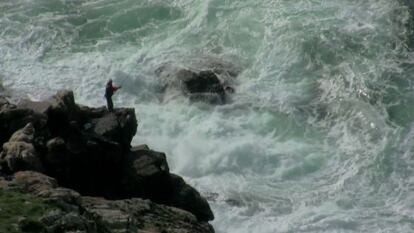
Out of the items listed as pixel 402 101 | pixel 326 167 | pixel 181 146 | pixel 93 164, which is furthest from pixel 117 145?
pixel 402 101

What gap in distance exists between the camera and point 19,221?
1436 cm

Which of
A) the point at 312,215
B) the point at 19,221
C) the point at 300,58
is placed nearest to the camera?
the point at 19,221

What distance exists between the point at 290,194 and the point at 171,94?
7.31m

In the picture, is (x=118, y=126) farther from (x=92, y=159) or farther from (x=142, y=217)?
(x=142, y=217)

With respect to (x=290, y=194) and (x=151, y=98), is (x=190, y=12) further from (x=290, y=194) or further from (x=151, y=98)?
(x=290, y=194)

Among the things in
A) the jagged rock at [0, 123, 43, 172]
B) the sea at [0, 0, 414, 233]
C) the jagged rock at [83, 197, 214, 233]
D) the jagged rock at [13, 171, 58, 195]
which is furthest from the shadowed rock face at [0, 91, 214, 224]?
the sea at [0, 0, 414, 233]

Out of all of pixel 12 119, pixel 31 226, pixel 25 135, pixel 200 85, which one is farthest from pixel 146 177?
pixel 200 85

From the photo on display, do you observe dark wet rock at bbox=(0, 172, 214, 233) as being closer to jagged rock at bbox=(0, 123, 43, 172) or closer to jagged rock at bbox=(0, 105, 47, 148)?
jagged rock at bbox=(0, 123, 43, 172)

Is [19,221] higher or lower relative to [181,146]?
higher

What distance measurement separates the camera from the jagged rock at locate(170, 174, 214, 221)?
20.8 m

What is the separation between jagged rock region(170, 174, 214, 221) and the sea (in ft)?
4.21

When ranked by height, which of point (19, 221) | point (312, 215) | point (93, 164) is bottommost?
point (312, 215)

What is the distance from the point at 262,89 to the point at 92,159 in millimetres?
10576

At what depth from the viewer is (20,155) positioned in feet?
63.4
